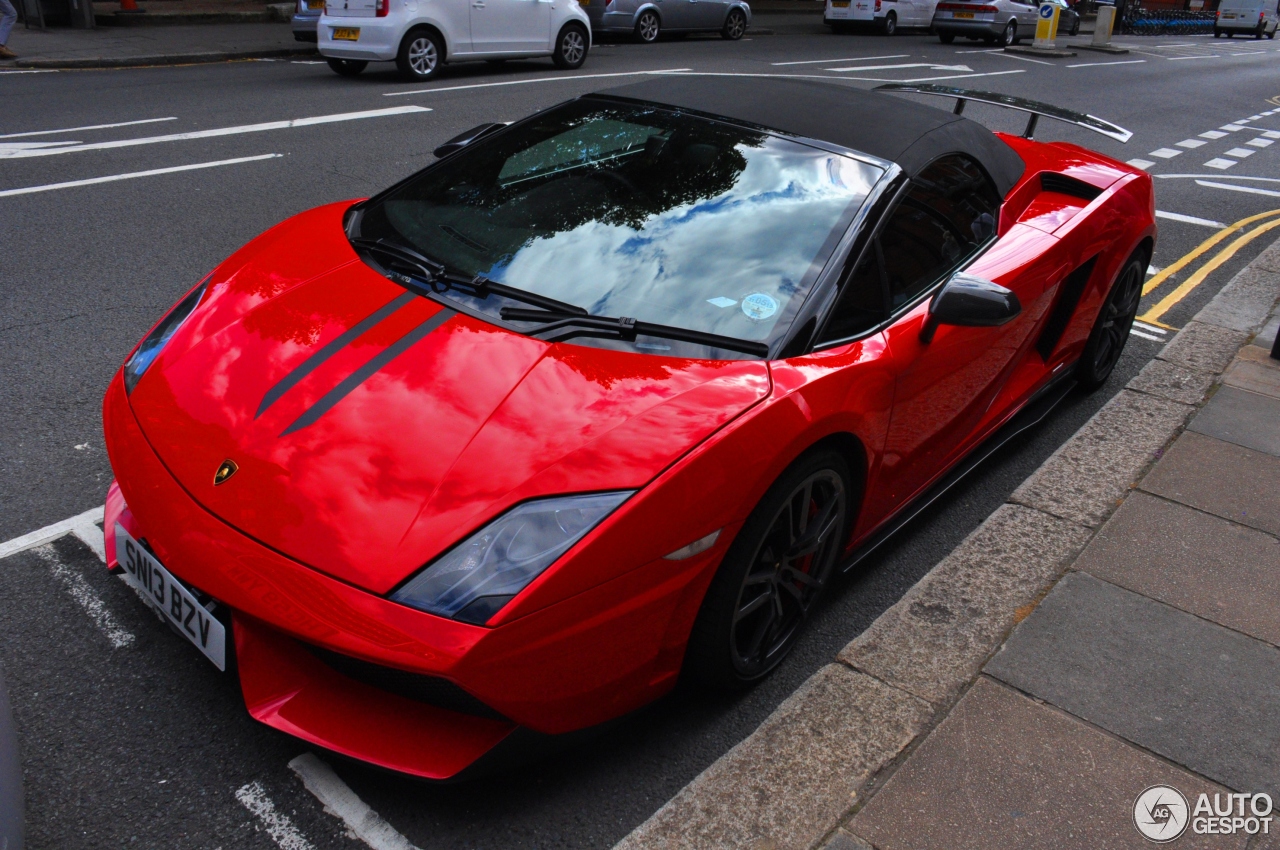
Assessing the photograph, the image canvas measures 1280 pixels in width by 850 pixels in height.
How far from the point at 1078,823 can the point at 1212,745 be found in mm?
546

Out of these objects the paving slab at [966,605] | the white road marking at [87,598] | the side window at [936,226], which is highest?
the side window at [936,226]

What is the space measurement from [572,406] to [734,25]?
795 inches

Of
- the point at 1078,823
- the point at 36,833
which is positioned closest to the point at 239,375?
the point at 36,833

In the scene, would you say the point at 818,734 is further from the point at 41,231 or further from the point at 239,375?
the point at 41,231

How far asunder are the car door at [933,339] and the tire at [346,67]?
35.5 ft

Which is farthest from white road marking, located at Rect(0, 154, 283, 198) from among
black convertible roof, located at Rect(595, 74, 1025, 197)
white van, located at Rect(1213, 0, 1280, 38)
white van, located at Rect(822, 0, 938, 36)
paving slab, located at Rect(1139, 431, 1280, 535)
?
white van, located at Rect(1213, 0, 1280, 38)

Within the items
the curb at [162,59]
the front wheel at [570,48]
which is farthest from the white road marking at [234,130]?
the curb at [162,59]

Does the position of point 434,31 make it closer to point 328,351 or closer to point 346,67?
point 346,67

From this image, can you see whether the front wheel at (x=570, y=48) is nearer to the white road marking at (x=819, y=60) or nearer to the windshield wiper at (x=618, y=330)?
the white road marking at (x=819, y=60)

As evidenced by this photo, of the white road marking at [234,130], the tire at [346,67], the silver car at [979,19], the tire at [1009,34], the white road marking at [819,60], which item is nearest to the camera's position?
the white road marking at [234,130]

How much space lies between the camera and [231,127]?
8992mm

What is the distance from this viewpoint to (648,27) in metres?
18.8

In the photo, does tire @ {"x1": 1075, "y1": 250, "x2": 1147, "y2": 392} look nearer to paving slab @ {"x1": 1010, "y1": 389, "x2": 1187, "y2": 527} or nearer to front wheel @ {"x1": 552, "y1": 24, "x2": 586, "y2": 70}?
paving slab @ {"x1": 1010, "y1": 389, "x2": 1187, "y2": 527}

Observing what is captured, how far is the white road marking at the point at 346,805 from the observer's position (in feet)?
7.07
